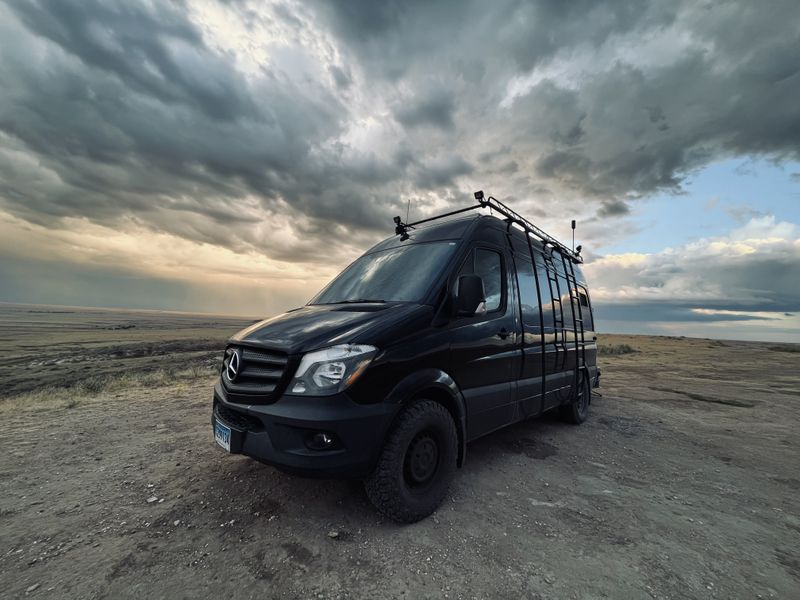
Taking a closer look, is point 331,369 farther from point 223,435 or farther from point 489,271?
point 489,271

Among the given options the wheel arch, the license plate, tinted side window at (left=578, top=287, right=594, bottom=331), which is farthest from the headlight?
tinted side window at (left=578, top=287, right=594, bottom=331)

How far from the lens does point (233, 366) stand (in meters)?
2.87

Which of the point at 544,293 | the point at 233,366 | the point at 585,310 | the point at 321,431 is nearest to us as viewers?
the point at 321,431

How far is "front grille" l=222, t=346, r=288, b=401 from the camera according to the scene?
2.55 metres

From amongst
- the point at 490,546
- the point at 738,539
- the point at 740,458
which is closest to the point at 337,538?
the point at 490,546

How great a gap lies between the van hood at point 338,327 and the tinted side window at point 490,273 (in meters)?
0.98

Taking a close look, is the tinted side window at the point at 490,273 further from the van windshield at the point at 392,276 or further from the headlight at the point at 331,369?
the headlight at the point at 331,369

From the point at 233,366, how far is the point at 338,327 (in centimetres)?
97

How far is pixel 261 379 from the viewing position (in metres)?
2.64

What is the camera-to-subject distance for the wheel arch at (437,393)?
2627mm

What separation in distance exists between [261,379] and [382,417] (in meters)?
0.96

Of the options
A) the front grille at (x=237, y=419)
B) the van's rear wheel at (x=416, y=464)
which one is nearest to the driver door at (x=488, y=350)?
the van's rear wheel at (x=416, y=464)

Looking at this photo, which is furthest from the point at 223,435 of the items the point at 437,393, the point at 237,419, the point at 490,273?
the point at 490,273

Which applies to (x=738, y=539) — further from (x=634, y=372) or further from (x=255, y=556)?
(x=634, y=372)
